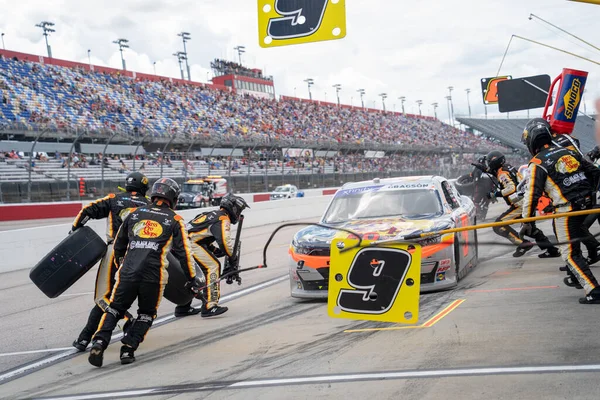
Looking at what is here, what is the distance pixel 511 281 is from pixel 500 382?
4410mm

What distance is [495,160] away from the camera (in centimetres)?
1136

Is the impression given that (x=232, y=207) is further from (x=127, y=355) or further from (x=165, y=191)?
(x=127, y=355)

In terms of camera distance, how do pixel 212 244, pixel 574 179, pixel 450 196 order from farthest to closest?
pixel 450 196
pixel 212 244
pixel 574 179

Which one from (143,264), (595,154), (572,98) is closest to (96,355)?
(143,264)

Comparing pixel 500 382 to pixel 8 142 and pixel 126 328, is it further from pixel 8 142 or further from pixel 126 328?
pixel 8 142

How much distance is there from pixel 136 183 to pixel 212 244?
4.50 feet

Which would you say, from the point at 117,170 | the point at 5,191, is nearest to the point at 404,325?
the point at 5,191

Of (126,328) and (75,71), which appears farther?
(75,71)

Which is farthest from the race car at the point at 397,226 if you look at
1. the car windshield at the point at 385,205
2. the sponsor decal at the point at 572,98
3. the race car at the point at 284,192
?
the race car at the point at 284,192

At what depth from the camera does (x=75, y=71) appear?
46.9 metres

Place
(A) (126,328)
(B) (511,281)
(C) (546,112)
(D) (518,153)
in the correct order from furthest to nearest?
(D) (518,153) → (C) (546,112) → (B) (511,281) → (A) (126,328)

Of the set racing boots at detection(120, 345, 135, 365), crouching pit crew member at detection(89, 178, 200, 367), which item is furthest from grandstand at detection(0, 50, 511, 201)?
racing boots at detection(120, 345, 135, 365)

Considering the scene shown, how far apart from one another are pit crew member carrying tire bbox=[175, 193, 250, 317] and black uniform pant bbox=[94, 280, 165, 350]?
1727 mm

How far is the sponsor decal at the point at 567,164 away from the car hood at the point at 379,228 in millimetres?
1665
